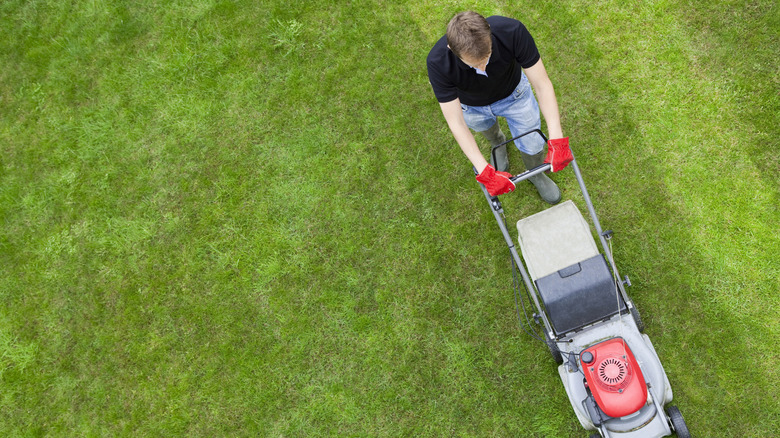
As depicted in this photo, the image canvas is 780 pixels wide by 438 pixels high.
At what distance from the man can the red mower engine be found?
114 centimetres

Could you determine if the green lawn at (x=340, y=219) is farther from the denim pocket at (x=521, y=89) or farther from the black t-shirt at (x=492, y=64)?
the black t-shirt at (x=492, y=64)

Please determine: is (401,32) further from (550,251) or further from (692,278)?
(692,278)

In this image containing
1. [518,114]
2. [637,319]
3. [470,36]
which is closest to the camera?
[470,36]

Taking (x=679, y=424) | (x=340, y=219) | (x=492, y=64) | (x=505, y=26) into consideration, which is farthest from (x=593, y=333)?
(x=340, y=219)

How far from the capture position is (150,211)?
445 cm

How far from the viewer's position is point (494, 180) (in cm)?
299

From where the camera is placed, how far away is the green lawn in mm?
3641

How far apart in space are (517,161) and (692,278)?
1532 millimetres

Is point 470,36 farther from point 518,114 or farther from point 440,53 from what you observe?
point 518,114

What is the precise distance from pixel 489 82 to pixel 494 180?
22.5 inches

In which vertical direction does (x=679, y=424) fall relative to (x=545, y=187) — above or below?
below

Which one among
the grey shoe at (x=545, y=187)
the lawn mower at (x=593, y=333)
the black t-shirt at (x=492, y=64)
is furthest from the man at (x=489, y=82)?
the grey shoe at (x=545, y=187)

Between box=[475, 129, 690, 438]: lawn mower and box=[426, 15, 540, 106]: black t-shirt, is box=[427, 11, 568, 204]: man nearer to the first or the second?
box=[426, 15, 540, 106]: black t-shirt

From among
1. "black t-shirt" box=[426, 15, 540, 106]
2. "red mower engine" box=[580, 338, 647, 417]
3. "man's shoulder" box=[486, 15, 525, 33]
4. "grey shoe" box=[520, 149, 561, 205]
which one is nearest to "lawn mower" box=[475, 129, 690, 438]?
"red mower engine" box=[580, 338, 647, 417]
